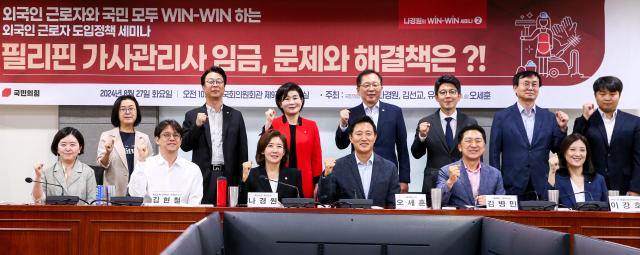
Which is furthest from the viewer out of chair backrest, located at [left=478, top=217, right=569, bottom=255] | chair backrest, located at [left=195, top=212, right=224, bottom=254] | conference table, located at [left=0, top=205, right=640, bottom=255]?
conference table, located at [left=0, top=205, right=640, bottom=255]

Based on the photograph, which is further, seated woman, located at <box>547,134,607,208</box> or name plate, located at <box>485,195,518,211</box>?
seated woman, located at <box>547,134,607,208</box>

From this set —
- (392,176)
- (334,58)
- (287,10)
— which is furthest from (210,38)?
(392,176)

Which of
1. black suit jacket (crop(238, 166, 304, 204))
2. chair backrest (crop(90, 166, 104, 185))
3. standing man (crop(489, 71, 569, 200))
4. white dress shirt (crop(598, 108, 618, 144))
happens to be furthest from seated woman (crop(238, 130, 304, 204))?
white dress shirt (crop(598, 108, 618, 144))

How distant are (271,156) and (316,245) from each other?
1703mm

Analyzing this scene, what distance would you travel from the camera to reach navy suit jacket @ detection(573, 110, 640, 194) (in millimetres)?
4004

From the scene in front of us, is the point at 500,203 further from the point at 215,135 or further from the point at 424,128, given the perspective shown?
the point at 215,135

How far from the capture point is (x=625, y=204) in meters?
2.88

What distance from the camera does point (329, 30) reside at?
4.86 m

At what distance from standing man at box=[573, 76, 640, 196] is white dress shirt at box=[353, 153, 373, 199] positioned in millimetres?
1603

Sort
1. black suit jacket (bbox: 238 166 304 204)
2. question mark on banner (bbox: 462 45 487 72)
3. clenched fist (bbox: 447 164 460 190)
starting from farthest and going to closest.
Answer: question mark on banner (bbox: 462 45 487 72) → black suit jacket (bbox: 238 166 304 204) → clenched fist (bbox: 447 164 460 190)

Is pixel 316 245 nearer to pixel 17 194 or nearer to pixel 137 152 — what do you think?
pixel 137 152

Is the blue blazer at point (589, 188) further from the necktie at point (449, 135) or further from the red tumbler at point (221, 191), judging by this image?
the red tumbler at point (221, 191)

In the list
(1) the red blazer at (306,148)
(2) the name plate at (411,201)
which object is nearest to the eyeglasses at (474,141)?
(2) the name plate at (411,201)

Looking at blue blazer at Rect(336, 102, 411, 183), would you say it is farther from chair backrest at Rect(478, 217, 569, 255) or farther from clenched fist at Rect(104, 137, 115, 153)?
chair backrest at Rect(478, 217, 569, 255)
